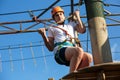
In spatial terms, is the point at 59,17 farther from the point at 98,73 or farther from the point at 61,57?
the point at 98,73

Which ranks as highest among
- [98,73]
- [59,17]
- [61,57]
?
[59,17]

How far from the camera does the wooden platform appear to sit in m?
5.41

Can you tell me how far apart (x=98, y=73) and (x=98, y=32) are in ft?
3.73

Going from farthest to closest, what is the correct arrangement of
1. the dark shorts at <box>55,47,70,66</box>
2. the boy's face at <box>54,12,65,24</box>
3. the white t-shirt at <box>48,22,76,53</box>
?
the boy's face at <box>54,12,65,24</box> < the white t-shirt at <box>48,22,76,53</box> < the dark shorts at <box>55,47,70,66</box>

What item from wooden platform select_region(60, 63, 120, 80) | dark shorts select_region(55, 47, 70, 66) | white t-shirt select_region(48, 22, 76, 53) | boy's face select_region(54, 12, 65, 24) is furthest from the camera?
boy's face select_region(54, 12, 65, 24)

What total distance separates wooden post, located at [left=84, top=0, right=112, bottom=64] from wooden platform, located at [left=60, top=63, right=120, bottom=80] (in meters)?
0.57

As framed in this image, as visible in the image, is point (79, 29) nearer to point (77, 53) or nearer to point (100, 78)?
point (77, 53)

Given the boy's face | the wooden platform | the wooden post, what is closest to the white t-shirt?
the boy's face

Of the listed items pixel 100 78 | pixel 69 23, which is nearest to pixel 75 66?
pixel 100 78

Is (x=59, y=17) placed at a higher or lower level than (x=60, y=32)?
higher

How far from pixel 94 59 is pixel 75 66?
1.29ft

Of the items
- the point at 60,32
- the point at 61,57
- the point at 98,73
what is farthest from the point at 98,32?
the point at 98,73

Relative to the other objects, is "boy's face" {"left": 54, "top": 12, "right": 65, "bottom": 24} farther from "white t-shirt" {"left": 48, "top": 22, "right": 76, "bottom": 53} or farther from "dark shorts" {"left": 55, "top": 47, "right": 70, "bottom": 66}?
"dark shorts" {"left": 55, "top": 47, "right": 70, "bottom": 66}

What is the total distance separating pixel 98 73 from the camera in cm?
553
